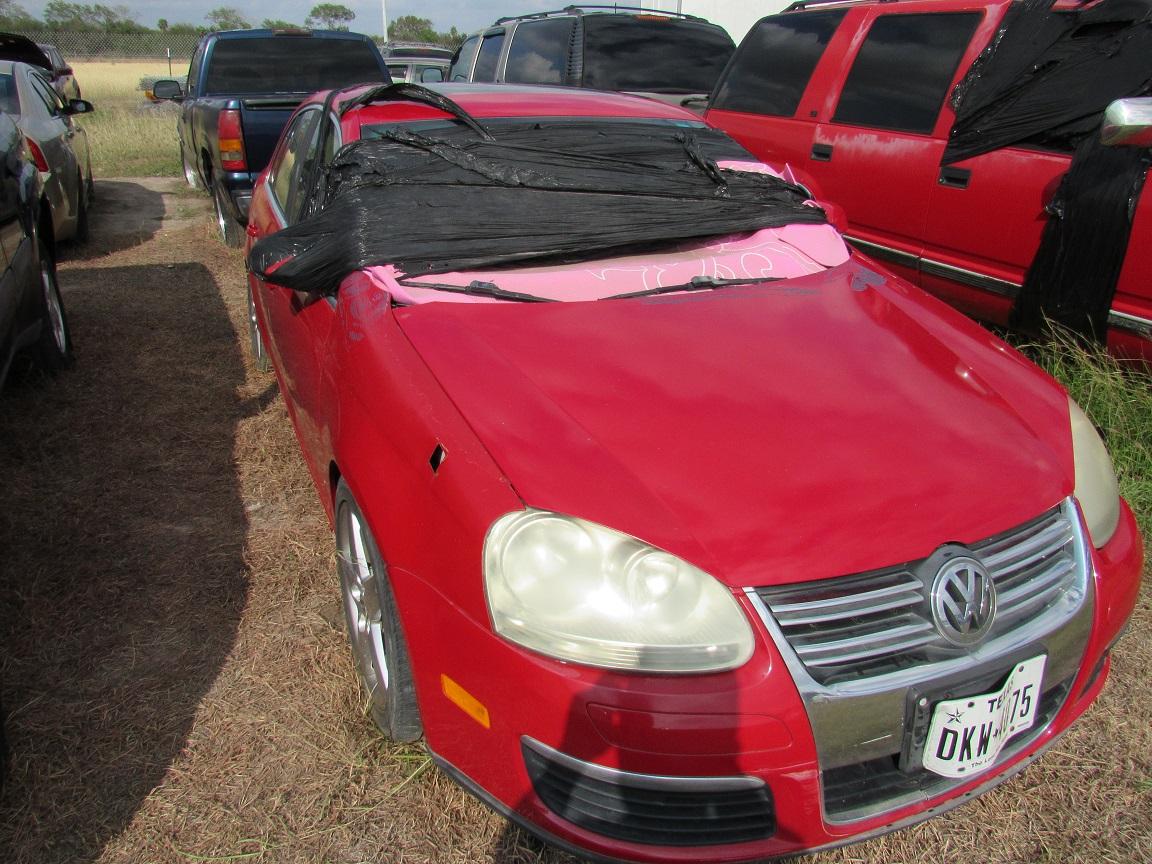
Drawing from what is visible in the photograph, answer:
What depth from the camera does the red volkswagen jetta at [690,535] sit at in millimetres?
1511

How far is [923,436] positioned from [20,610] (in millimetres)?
2633

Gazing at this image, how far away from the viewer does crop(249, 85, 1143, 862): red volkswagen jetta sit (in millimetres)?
1511

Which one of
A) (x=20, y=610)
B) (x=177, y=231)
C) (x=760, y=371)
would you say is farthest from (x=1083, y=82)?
(x=177, y=231)

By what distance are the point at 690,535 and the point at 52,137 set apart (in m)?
7.17

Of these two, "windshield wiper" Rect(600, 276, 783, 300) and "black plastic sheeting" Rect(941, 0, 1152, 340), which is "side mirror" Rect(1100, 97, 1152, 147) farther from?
"windshield wiper" Rect(600, 276, 783, 300)

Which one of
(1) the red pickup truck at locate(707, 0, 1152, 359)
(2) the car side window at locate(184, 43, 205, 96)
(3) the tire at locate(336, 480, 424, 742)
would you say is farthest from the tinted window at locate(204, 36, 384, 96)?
(3) the tire at locate(336, 480, 424, 742)

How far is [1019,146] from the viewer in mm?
3826

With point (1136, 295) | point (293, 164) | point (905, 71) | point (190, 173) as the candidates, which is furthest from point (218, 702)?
point (190, 173)

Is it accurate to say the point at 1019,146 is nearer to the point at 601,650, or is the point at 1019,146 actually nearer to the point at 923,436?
the point at 923,436

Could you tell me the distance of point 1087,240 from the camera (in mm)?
3463

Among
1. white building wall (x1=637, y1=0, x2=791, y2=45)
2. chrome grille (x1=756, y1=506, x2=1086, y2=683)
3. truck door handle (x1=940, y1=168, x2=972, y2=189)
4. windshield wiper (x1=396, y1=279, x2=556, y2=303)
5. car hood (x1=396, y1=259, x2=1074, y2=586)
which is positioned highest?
white building wall (x1=637, y1=0, x2=791, y2=45)

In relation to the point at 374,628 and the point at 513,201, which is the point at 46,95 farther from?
the point at 374,628

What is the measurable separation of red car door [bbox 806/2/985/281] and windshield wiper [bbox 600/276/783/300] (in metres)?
2.07

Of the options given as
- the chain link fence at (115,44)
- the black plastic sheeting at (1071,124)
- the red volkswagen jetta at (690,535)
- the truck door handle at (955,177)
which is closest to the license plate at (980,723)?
the red volkswagen jetta at (690,535)
